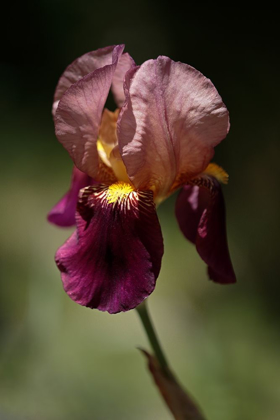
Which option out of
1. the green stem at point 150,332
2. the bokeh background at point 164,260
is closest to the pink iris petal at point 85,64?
the green stem at point 150,332

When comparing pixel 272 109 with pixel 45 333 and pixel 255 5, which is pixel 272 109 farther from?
pixel 45 333

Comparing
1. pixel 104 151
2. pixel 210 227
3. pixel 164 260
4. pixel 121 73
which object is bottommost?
pixel 164 260

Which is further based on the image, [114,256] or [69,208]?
[69,208]

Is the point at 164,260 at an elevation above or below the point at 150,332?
below

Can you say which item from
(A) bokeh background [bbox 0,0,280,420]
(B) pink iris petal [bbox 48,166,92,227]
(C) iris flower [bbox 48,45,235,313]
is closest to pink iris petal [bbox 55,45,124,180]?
(C) iris flower [bbox 48,45,235,313]

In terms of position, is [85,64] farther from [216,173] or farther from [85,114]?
[216,173]

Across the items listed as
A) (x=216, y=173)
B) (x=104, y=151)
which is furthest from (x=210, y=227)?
(x=104, y=151)

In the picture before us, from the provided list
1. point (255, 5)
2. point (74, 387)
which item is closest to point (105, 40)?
point (255, 5)

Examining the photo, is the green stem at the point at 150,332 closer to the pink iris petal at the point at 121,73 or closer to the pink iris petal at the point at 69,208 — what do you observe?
the pink iris petal at the point at 69,208
